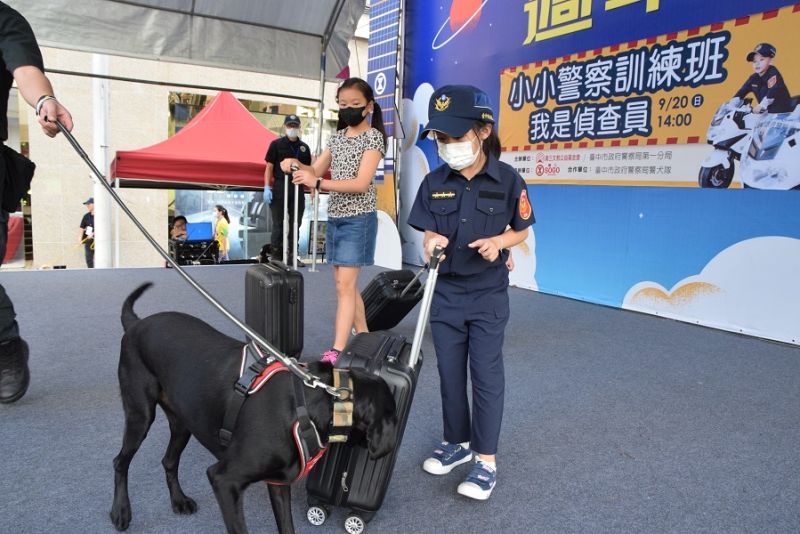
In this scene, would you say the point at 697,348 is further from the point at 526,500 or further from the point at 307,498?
the point at 307,498

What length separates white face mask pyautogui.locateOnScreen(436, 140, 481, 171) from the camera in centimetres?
178

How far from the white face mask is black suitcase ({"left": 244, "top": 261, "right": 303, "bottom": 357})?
1.40 m

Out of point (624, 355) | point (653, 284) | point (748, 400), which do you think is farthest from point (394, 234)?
point (748, 400)

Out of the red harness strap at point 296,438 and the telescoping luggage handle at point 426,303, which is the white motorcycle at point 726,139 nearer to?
the telescoping luggage handle at point 426,303

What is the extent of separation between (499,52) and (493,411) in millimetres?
4750

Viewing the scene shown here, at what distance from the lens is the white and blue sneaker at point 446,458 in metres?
2.00

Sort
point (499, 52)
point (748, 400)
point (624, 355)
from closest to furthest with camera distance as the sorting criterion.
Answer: point (748, 400) < point (624, 355) < point (499, 52)

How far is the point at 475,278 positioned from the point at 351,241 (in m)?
1.17

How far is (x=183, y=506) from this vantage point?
1.68 m

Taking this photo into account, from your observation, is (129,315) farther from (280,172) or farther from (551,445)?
(280,172)

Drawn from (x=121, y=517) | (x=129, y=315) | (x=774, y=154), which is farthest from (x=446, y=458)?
(x=774, y=154)

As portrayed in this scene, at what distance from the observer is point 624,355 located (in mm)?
3482

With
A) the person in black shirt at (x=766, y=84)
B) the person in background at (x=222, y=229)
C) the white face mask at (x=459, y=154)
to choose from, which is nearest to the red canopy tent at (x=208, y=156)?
the person in background at (x=222, y=229)

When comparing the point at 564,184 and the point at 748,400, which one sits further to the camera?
the point at 564,184
